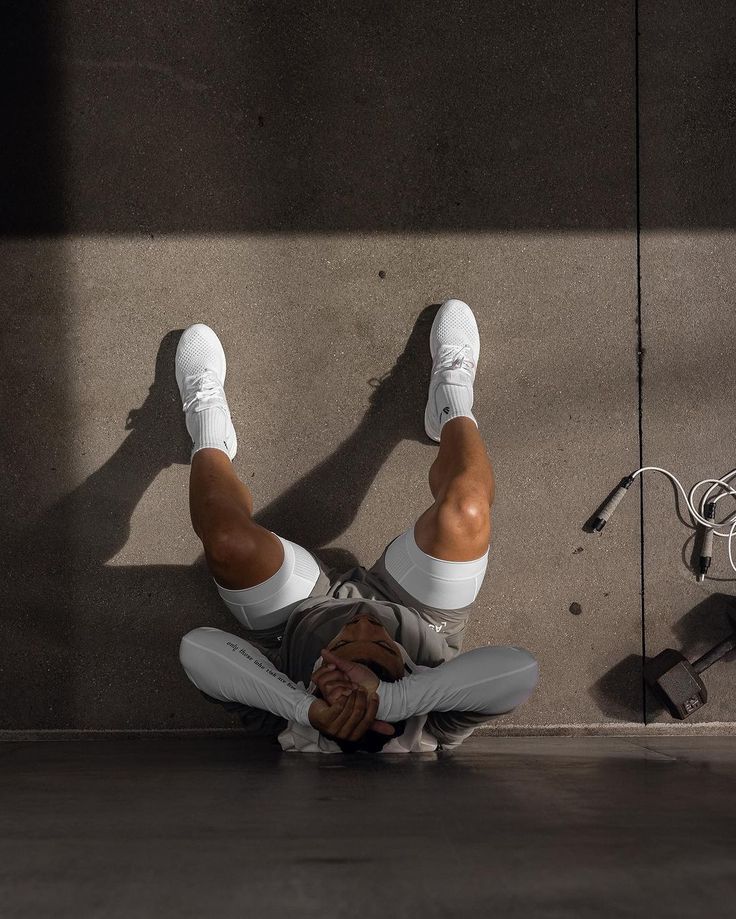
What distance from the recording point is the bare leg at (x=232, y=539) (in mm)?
1882

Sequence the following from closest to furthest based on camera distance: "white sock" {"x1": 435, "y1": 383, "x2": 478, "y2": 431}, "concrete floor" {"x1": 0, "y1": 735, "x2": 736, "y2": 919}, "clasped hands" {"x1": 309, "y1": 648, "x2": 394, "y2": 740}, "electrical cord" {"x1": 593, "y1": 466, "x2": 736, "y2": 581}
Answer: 1. "concrete floor" {"x1": 0, "y1": 735, "x2": 736, "y2": 919}
2. "clasped hands" {"x1": 309, "y1": 648, "x2": 394, "y2": 740}
3. "white sock" {"x1": 435, "y1": 383, "x2": 478, "y2": 431}
4. "electrical cord" {"x1": 593, "y1": 466, "x2": 736, "y2": 581}

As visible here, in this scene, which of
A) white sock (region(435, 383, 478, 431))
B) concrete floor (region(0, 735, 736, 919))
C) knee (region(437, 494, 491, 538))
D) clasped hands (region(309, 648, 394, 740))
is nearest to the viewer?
concrete floor (region(0, 735, 736, 919))

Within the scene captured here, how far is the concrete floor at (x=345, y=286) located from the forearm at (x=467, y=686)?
0.58m

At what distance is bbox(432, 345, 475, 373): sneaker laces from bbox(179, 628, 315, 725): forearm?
0.92 m

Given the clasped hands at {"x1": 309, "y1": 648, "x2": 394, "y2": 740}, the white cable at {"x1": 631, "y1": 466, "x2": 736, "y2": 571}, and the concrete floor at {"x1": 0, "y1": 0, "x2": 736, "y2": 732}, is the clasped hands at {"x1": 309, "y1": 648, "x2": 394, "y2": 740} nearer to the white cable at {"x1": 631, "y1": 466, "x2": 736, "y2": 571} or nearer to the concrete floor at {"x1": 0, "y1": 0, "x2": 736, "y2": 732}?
the concrete floor at {"x1": 0, "y1": 0, "x2": 736, "y2": 732}

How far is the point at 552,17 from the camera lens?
91.9 inches

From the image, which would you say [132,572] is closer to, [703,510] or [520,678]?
[520,678]

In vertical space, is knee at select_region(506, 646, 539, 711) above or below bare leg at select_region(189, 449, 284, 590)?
below

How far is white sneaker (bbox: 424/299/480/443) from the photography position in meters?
2.21

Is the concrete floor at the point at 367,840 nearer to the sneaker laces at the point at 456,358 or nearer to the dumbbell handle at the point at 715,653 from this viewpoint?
the dumbbell handle at the point at 715,653

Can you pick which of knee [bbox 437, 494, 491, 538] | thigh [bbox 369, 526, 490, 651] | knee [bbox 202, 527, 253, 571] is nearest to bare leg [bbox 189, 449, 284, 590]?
knee [bbox 202, 527, 253, 571]

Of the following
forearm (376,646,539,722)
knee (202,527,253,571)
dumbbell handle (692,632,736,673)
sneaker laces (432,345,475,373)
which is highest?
sneaker laces (432,345,475,373)

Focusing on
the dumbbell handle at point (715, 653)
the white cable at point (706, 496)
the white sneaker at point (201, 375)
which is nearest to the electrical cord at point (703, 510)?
the white cable at point (706, 496)

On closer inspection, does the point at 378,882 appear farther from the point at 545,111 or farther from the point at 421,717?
the point at 545,111
